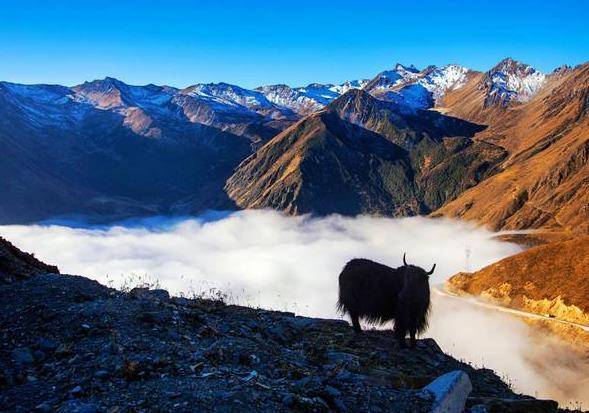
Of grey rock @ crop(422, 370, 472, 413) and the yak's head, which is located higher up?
the yak's head

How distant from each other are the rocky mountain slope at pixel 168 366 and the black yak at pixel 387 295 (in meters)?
2.89

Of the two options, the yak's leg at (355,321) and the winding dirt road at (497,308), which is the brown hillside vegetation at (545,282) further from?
the yak's leg at (355,321)

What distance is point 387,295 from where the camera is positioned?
63.1ft

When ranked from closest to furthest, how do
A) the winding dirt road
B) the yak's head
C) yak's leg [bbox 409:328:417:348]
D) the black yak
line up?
yak's leg [bbox 409:328:417:348] < the black yak < the yak's head < the winding dirt road

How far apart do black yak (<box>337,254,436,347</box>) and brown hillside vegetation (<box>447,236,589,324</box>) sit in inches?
2985

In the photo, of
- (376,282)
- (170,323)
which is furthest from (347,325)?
(170,323)

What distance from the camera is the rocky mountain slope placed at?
27.1 ft

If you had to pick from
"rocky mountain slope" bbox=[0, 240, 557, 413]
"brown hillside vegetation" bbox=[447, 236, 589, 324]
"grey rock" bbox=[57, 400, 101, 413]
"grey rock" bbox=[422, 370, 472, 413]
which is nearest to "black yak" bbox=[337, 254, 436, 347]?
"rocky mountain slope" bbox=[0, 240, 557, 413]

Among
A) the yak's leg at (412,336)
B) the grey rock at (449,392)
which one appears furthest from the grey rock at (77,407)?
the yak's leg at (412,336)

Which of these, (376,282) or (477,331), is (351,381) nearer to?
(376,282)

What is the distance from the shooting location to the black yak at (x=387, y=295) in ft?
59.0

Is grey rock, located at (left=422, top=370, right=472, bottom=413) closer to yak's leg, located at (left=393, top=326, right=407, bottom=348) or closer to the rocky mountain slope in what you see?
the rocky mountain slope

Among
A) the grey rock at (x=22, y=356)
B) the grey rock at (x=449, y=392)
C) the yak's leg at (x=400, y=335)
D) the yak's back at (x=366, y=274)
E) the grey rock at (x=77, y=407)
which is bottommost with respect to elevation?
the grey rock at (x=449, y=392)

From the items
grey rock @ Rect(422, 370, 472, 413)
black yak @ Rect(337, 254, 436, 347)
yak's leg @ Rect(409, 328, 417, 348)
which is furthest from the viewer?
black yak @ Rect(337, 254, 436, 347)
